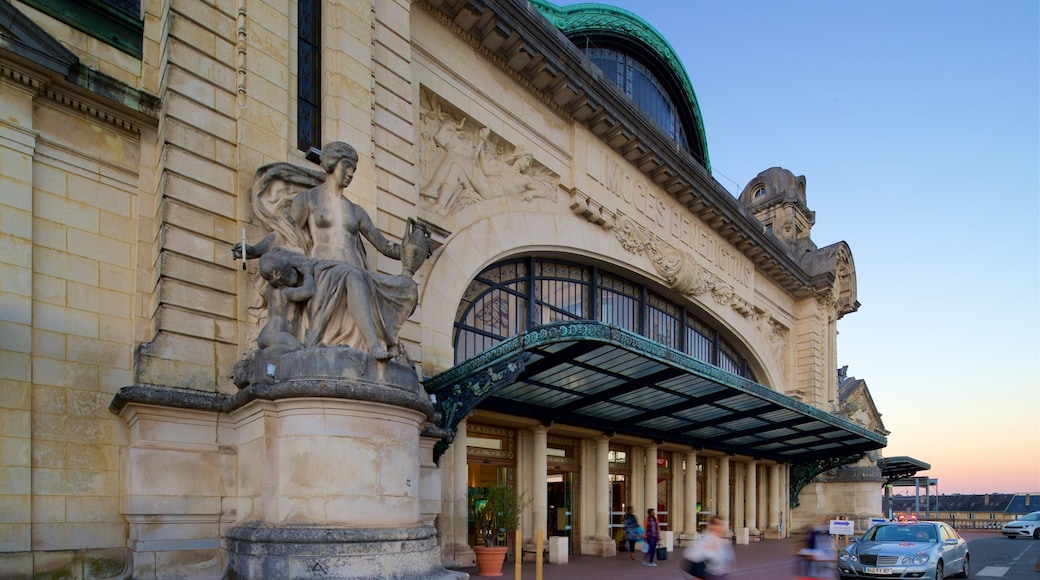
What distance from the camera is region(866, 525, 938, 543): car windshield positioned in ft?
54.0

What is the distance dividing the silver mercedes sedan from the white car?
2506 centimetres

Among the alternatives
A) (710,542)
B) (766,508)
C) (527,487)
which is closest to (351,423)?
(710,542)

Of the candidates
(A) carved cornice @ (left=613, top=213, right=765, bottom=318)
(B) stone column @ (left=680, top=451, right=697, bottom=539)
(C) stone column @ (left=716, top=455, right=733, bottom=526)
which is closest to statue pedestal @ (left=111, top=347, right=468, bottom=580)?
(A) carved cornice @ (left=613, top=213, right=765, bottom=318)

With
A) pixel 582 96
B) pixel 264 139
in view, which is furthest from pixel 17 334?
pixel 582 96

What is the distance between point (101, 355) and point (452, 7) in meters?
9.73

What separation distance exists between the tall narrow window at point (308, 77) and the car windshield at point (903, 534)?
1416 centimetres

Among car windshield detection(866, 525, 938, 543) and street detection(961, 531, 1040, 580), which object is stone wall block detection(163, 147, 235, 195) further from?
street detection(961, 531, 1040, 580)

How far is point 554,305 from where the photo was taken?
20.0 meters

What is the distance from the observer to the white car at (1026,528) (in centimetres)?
3741

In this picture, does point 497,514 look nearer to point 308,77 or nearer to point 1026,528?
point 308,77

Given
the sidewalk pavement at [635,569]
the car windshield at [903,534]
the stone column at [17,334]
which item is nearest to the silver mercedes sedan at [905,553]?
the car windshield at [903,534]

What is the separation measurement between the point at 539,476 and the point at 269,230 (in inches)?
393

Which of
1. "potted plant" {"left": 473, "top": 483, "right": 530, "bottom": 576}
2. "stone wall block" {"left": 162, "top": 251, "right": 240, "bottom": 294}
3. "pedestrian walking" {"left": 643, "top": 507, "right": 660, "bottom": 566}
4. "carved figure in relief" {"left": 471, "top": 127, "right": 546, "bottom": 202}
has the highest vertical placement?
"carved figure in relief" {"left": 471, "top": 127, "right": 546, "bottom": 202}

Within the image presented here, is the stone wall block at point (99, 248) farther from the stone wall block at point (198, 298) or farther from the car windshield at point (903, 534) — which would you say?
the car windshield at point (903, 534)
